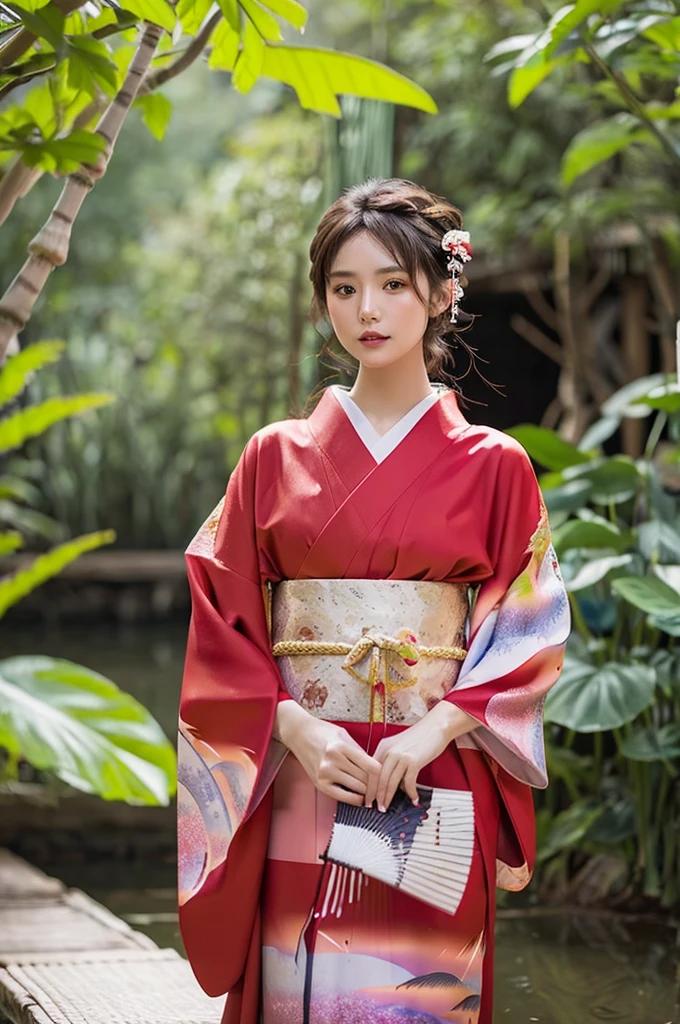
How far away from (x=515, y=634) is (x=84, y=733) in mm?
1552

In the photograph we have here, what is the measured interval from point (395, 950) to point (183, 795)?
39 cm

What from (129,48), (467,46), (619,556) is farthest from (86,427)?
(129,48)

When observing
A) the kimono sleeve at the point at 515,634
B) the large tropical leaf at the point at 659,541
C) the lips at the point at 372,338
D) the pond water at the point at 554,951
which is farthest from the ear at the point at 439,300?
the large tropical leaf at the point at 659,541

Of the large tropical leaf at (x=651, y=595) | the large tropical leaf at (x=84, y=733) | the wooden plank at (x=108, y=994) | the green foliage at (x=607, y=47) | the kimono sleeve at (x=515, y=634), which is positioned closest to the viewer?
the kimono sleeve at (x=515, y=634)

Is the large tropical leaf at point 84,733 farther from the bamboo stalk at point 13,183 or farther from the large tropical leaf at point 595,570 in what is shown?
the bamboo stalk at point 13,183

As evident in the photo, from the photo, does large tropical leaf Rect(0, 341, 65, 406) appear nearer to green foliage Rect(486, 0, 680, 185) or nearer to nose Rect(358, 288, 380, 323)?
green foliage Rect(486, 0, 680, 185)

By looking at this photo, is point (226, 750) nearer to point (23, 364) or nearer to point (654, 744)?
point (23, 364)

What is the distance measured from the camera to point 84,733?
3105mm

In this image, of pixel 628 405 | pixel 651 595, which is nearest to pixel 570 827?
pixel 651 595

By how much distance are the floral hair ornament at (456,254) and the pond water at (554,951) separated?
1.63 meters

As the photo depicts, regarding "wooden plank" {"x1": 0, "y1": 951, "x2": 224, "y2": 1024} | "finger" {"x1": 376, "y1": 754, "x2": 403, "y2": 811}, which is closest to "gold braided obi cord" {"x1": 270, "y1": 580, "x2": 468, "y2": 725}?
"finger" {"x1": 376, "y1": 754, "x2": 403, "y2": 811}

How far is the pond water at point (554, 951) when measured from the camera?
2.91 meters

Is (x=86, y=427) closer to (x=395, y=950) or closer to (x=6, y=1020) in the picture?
(x=6, y=1020)

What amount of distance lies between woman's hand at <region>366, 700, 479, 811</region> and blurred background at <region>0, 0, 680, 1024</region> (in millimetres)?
837
